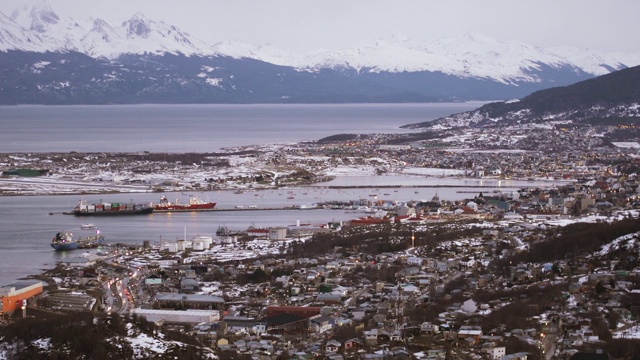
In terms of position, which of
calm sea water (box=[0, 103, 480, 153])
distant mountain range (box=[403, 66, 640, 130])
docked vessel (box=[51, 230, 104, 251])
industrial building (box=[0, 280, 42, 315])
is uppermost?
distant mountain range (box=[403, 66, 640, 130])

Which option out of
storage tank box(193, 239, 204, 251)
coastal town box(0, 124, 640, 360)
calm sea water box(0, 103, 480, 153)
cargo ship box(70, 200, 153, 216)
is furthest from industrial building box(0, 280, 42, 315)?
calm sea water box(0, 103, 480, 153)

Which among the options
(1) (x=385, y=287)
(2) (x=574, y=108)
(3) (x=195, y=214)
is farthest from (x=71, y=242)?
(2) (x=574, y=108)

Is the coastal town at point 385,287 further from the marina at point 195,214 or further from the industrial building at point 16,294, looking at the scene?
the marina at point 195,214

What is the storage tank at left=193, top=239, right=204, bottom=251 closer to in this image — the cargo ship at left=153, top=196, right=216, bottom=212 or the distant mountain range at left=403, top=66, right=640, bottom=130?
the cargo ship at left=153, top=196, right=216, bottom=212

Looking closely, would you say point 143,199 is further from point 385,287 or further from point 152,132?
point 152,132

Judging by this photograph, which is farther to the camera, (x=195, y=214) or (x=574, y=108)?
(x=574, y=108)

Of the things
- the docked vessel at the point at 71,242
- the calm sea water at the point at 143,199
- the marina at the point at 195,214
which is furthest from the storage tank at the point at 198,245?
the docked vessel at the point at 71,242
